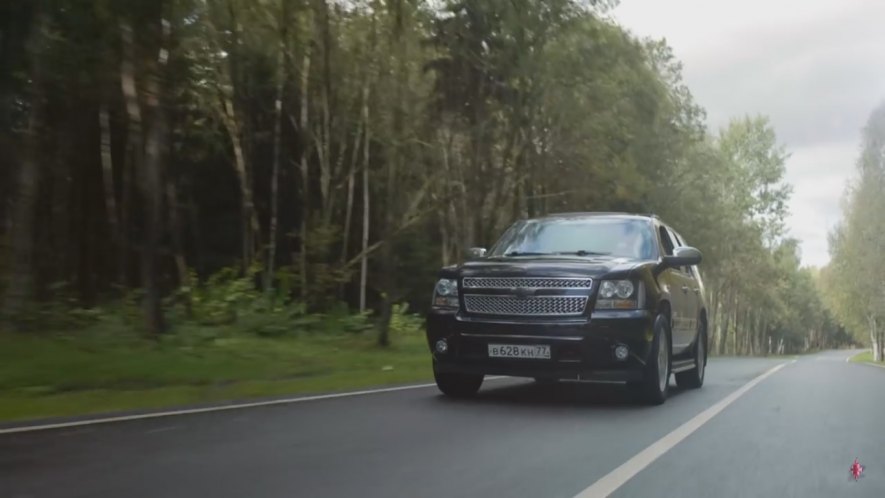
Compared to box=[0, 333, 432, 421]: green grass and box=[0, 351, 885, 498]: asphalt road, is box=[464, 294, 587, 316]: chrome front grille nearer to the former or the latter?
box=[0, 351, 885, 498]: asphalt road

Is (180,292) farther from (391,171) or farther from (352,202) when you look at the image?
(352,202)

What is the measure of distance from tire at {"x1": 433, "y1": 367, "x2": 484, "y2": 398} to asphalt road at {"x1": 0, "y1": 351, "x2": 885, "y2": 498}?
0.26 m

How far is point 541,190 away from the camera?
104 feet

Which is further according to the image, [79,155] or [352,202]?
[352,202]

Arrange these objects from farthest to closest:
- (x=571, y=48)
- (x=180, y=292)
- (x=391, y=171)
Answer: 1. (x=571, y=48)
2. (x=391, y=171)
3. (x=180, y=292)

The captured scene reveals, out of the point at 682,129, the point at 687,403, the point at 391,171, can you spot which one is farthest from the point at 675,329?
the point at 682,129

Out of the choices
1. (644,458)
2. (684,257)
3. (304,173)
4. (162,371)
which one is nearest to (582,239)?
(684,257)

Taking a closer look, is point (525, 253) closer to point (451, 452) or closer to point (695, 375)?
point (695, 375)

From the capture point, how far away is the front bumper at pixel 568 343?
9.68m

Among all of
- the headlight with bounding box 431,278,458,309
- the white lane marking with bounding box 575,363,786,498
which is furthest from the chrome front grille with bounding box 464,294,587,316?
the white lane marking with bounding box 575,363,786,498

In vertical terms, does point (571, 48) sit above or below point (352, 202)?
above

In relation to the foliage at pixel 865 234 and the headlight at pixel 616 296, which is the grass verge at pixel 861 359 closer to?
the foliage at pixel 865 234

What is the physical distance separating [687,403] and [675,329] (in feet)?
2.77

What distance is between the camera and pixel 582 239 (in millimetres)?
11281
